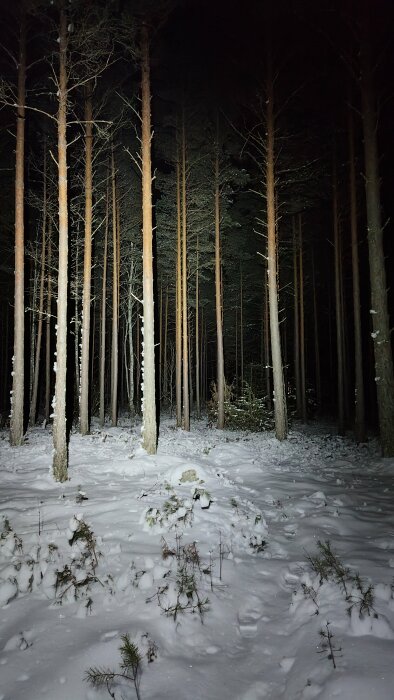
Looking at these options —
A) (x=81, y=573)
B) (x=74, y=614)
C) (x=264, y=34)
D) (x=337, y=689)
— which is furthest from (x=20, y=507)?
(x=264, y=34)

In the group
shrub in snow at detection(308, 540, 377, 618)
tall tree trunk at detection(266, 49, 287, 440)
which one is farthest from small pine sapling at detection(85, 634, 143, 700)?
tall tree trunk at detection(266, 49, 287, 440)

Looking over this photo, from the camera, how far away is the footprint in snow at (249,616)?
379cm

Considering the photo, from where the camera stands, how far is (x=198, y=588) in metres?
4.34

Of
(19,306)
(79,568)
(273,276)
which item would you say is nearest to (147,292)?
(19,306)

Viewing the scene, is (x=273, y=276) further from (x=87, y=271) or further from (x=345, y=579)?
(x=345, y=579)

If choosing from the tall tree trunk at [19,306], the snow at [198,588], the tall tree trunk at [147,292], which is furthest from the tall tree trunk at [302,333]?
the tall tree trunk at [19,306]

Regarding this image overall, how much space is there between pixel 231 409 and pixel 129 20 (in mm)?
15927

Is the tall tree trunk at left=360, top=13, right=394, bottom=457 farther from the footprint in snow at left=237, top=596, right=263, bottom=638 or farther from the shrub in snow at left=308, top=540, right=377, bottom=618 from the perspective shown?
Result: the footprint in snow at left=237, top=596, right=263, bottom=638

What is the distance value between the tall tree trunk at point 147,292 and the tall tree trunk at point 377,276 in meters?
6.60

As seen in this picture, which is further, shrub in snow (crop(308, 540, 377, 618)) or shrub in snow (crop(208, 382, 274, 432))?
shrub in snow (crop(208, 382, 274, 432))

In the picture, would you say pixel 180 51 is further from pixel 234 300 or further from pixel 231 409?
pixel 234 300

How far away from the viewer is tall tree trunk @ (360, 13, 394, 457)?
10.5 m

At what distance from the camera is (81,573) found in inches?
177

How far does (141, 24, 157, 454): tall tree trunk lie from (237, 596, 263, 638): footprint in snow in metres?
7.19
